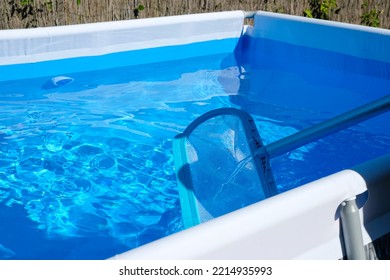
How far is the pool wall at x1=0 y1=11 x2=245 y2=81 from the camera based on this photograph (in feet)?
16.9

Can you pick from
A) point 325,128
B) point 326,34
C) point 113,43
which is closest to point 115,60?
point 113,43

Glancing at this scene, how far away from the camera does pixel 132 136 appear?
399 cm

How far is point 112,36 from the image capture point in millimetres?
5520

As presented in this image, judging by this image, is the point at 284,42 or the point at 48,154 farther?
the point at 284,42

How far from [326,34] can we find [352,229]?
13.3 ft

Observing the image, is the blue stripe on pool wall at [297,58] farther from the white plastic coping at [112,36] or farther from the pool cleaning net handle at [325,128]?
the pool cleaning net handle at [325,128]

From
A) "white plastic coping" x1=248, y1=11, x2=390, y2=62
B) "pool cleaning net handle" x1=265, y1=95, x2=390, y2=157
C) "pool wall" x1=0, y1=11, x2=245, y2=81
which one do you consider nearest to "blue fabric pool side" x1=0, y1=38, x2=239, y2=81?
"pool wall" x1=0, y1=11, x2=245, y2=81

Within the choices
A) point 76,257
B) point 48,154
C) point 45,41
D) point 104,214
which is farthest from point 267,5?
point 76,257

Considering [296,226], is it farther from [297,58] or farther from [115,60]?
[297,58]

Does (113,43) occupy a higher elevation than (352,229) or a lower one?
lower

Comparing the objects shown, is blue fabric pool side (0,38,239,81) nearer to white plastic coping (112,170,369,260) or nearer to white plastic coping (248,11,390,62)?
white plastic coping (248,11,390,62)

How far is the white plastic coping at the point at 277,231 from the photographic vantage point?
1.43 metres

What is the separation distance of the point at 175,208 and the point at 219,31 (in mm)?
3506

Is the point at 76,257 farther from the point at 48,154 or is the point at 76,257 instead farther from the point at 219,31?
the point at 219,31
